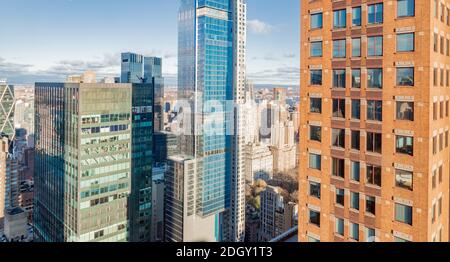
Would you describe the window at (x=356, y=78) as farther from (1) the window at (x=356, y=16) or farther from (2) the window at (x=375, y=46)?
(1) the window at (x=356, y=16)

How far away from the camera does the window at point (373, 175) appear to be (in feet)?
35.4

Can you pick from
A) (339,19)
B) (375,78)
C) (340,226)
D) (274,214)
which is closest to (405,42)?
(375,78)

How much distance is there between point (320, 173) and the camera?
12.1m

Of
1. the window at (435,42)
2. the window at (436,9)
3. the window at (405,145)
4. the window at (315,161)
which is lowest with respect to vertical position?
the window at (315,161)

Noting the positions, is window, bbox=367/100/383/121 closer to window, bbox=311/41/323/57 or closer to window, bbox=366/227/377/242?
window, bbox=311/41/323/57

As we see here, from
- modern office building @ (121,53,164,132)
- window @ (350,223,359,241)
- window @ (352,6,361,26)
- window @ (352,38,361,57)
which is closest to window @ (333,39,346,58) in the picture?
window @ (352,38,361,57)

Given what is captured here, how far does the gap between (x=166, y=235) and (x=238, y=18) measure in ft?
158

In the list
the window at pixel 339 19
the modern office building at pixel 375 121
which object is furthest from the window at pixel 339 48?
the window at pixel 339 19

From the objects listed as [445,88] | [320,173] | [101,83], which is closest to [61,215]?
[101,83]

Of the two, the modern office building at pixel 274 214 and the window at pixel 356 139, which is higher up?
the window at pixel 356 139

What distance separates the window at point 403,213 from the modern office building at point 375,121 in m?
0.03

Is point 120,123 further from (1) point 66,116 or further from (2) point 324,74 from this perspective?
(2) point 324,74

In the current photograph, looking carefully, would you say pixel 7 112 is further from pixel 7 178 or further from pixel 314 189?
pixel 314 189
